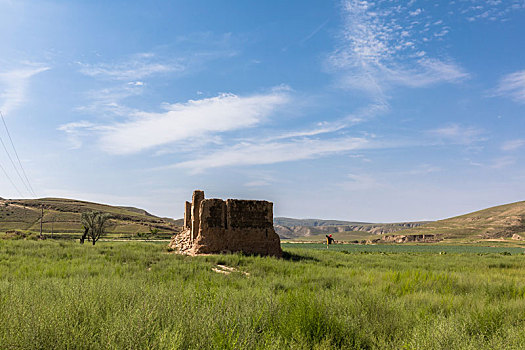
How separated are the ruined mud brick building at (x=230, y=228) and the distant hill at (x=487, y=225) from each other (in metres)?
88.9

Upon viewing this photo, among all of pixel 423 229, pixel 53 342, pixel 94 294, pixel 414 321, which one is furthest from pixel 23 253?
pixel 423 229

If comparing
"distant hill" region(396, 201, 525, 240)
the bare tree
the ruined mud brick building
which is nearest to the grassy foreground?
the ruined mud brick building

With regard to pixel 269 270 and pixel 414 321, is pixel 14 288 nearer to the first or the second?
pixel 414 321

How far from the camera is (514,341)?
4.39 m

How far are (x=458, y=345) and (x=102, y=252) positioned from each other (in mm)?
17617

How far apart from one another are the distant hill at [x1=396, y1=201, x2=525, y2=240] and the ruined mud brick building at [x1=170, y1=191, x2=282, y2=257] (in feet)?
292

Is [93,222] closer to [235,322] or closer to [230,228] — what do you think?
[230,228]

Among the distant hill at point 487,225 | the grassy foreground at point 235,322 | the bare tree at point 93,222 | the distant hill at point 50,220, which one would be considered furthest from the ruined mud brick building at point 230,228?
the distant hill at point 487,225

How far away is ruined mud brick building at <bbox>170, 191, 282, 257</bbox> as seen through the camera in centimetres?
1852

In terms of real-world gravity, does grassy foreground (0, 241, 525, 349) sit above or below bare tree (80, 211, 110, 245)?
below

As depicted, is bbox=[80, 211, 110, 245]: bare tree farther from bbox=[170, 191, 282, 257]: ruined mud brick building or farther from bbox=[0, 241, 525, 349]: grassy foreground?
bbox=[0, 241, 525, 349]: grassy foreground

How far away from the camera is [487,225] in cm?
9844

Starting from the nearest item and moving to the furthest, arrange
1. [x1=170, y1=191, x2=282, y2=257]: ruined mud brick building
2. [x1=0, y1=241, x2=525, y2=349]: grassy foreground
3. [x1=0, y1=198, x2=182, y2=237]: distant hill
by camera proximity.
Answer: [x1=0, y1=241, x2=525, y2=349]: grassy foreground → [x1=170, y1=191, x2=282, y2=257]: ruined mud brick building → [x1=0, y1=198, x2=182, y2=237]: distant hill

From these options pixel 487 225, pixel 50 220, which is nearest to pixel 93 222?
pixel 50 220
